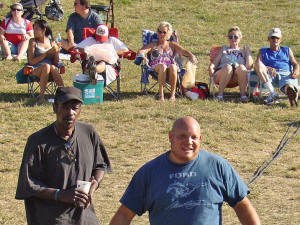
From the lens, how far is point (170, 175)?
159 inches

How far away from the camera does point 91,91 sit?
11.2 m

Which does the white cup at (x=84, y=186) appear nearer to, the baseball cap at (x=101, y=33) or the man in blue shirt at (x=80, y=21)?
the baseball cap at (x=101, y=33)

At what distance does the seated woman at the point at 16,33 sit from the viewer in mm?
14344

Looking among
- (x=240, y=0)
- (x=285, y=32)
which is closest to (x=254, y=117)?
(x=285, y=32)

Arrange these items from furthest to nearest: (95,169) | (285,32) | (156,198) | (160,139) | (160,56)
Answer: (285,32) < (160,56) < (160,139) < (95,169) < (156,198)

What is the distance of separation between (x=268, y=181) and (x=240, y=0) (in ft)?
43.1

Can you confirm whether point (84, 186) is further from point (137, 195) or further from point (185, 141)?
point (185, 141)

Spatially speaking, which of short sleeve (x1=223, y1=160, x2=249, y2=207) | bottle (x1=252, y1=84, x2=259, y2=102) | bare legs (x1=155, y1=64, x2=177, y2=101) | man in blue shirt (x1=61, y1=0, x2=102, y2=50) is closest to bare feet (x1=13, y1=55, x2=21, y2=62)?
man in blue shirt (x1=61, y1=0, x2=102, y2=50)

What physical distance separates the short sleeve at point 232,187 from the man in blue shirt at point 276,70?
294 inches

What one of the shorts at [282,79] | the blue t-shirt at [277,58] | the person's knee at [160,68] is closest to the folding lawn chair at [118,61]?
the person's knee at [160,68]

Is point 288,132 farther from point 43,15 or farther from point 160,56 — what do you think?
point 43,15

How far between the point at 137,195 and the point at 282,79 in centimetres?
797

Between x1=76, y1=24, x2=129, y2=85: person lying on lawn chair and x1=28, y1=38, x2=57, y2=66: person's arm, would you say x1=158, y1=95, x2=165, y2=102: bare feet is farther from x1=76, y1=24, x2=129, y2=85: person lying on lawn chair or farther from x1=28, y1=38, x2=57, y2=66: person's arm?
x1=28, y1=38, x2=57, y2=66: person's arm

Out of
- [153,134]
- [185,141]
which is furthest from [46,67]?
[185,141]
